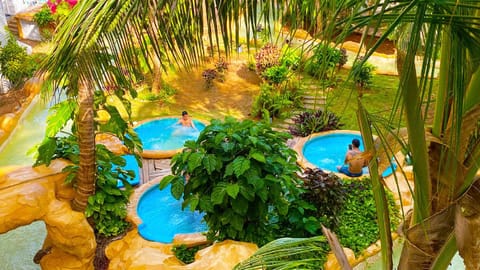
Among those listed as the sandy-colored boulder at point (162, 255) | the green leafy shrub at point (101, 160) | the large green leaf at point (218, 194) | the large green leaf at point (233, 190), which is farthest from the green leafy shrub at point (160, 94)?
the large green leaf at point (233, 190)

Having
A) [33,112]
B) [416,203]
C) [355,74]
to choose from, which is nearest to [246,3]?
[355,74]

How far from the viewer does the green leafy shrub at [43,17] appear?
563 inches

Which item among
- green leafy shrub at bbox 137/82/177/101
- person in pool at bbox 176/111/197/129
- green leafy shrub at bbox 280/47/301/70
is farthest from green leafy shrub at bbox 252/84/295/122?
green leafy shrub at bbox 280/47/301/70

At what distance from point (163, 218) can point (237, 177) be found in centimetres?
278

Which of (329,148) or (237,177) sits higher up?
(237,177)

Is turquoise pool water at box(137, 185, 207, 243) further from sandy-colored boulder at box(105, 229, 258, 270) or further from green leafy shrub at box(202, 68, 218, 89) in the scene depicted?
green leafy shrub at box(202, 68, 218, 89)

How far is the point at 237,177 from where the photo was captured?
5.11m

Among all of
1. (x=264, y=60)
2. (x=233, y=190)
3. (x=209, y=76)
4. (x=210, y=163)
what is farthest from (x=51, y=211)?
(x=264, y=60)

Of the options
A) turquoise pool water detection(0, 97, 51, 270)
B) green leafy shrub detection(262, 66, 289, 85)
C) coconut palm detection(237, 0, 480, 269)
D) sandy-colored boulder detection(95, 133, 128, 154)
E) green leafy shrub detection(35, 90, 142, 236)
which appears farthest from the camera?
green leafy shrub detection(262, 66, 289, 85)

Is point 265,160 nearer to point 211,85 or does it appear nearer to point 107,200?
point 107,200

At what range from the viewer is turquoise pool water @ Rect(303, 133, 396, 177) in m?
9.64

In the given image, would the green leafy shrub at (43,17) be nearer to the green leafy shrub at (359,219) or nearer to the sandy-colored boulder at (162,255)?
the sandy-colored boulder at (162,255)

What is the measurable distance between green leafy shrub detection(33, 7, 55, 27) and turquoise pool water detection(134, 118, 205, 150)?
6.19 meters

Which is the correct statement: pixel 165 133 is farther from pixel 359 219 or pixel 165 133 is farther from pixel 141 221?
pixel 359 219
